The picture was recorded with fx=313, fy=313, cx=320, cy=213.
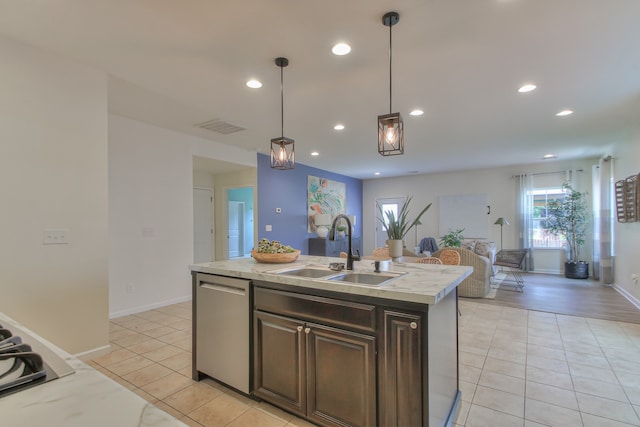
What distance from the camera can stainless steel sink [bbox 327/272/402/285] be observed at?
198 cm

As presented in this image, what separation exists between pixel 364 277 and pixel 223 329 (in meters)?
1.05

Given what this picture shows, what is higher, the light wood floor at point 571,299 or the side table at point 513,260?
the side table at point 513,260

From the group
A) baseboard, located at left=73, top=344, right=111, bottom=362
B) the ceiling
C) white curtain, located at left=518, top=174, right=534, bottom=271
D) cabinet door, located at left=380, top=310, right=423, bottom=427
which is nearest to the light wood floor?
white curtain, located at left=518, top=174, right=534, bottom=271

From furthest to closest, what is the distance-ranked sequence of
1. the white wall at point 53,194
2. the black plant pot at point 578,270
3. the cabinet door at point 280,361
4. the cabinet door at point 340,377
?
the black plant pot at point 578,270 → the white wall at point 53,194 → the cabinet door at point 280,361 → the cabinet door at point 340,377

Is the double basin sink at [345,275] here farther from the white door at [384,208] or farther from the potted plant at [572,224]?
the white door at [384,208]

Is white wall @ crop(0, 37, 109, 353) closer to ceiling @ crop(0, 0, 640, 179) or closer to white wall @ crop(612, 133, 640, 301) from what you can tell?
ceiling @ crop(0, 0, 640, 179)

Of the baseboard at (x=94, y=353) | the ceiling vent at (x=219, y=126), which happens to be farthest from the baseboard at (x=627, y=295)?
the baseboard at (x=94, y=353)

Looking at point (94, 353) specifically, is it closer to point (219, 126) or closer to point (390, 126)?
point (219, 126)

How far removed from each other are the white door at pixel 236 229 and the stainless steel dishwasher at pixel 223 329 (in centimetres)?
479

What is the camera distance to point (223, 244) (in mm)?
6301

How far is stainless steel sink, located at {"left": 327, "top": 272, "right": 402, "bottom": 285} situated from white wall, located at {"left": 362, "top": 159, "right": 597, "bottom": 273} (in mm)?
6795

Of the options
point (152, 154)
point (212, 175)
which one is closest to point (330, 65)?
point (152, 154)

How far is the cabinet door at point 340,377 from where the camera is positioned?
1578 mm

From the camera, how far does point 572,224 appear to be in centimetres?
649
